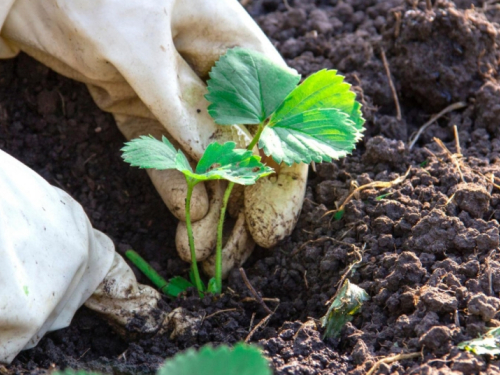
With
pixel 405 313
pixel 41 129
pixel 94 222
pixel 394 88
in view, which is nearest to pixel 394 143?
pixel 394 88

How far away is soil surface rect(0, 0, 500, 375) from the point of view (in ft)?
4.44

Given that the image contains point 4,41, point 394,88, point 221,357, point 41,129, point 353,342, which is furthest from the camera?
point 394,88

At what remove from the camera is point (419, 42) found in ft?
6.83

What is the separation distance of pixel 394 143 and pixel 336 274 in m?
0.49

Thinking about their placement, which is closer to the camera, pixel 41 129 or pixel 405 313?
pixel 405 313

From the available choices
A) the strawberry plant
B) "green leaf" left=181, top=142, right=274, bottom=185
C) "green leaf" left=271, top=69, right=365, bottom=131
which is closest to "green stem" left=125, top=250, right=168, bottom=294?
the strawberry plant

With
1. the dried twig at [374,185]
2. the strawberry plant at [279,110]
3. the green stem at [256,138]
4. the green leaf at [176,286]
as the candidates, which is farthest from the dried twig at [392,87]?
the green leaf at [176,286]

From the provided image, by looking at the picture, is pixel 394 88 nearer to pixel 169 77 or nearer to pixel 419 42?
pixel 419 42

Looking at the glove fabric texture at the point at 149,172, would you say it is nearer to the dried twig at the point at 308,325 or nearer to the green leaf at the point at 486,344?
the dried twig at the point at 308,325

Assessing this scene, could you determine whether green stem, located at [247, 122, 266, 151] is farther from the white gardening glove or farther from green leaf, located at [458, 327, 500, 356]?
green leaf, located at [458, 327, 500, 356]

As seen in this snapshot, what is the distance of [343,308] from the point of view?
4.71 feet

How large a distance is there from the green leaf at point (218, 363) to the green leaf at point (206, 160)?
542mm

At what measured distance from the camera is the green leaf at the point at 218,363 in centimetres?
84

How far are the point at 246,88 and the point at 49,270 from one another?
0.69m
